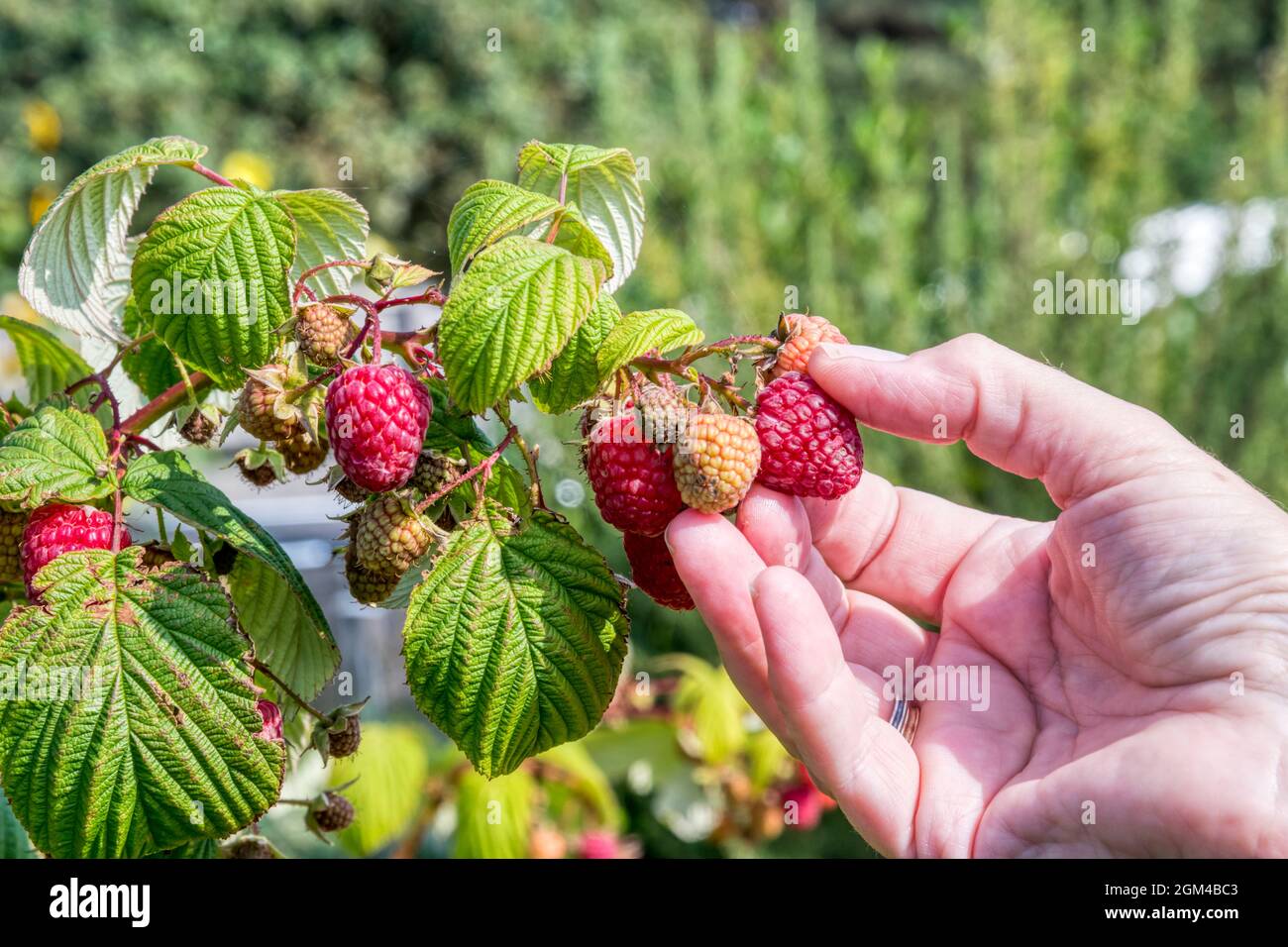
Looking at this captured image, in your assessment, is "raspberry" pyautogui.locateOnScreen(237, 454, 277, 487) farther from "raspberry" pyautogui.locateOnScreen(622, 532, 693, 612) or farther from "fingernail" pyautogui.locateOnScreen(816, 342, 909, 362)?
"fingernail" pyautogui.locateOnScreen(816, 342, 909, 362)

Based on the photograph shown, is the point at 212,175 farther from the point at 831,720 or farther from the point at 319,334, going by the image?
the point at 831,720

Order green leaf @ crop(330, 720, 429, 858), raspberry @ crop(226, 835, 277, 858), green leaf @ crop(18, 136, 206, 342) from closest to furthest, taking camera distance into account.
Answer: green leaf @ crop(18, 136, 206, 342), raspberry @ crop(226, 835, 277, 858), green leaf @ crop(330, 720, 429, 858)

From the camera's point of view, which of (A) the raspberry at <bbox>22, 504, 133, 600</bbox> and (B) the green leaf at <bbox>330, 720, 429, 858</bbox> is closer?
(A) the raspberry at <bbox>22, 504, 133, 600</bbox>

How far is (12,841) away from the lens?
34.9 inches

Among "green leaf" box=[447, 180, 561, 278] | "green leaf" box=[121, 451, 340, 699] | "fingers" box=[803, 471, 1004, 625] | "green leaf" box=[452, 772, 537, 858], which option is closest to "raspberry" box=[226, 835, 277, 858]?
"green leaf" box=[121, 451, 340, 699]

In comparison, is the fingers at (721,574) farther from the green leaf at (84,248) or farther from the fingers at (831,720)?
the green leaf at (84,248)

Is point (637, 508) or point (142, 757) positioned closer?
point (142, 757)

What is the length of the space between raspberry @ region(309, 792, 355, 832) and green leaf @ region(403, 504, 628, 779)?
0.25 meters

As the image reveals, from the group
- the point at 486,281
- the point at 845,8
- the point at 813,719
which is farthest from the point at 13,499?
the point at 845,8

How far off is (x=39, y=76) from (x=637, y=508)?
25.8 feet

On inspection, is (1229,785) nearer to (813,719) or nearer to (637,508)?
(813,719)

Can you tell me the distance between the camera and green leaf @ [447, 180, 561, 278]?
2.26 feet

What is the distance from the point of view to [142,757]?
0.66 m

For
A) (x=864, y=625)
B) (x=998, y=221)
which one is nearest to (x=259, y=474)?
(x=864, y=625)
